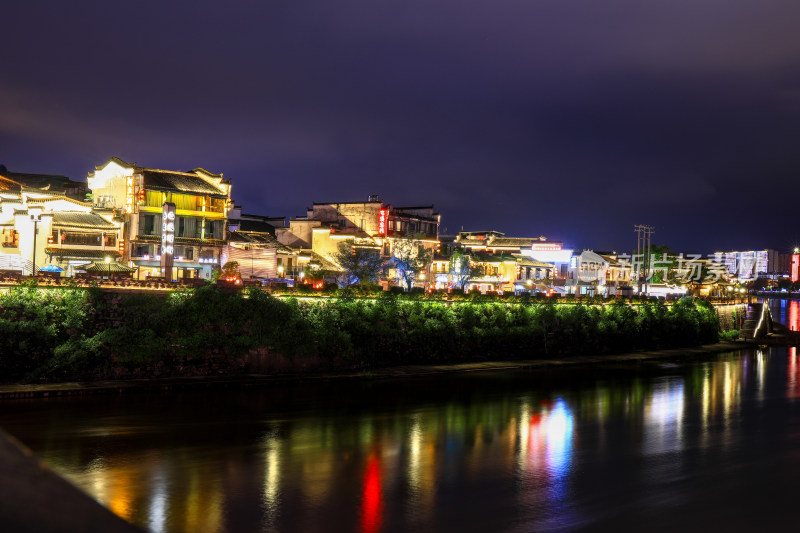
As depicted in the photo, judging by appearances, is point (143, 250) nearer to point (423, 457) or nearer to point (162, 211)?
point (162, 211)

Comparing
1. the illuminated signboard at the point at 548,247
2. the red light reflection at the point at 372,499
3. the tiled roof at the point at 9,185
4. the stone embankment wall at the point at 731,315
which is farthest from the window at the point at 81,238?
the stone embankment wall at the point at 731,315

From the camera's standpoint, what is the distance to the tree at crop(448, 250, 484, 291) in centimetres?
6994

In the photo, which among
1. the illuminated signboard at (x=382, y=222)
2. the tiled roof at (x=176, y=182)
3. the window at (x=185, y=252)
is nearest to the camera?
the tiled roof at (x=176, y=182)

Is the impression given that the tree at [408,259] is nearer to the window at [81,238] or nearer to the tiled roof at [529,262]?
the tiled roof at [529,262]

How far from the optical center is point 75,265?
153 ft

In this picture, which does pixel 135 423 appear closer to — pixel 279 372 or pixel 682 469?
pixel 279 372

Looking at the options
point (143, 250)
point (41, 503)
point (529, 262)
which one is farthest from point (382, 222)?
point (41, 503)

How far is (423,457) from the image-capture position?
1841 cm

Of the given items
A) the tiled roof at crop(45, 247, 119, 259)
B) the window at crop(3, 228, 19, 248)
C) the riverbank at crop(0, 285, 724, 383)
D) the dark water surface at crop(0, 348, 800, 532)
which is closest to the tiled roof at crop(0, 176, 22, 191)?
the window at crop(3, 228, 19, 248)

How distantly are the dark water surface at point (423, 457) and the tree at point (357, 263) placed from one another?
29487mm

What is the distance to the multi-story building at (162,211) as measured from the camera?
5094 centimetres

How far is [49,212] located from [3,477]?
4884 cm

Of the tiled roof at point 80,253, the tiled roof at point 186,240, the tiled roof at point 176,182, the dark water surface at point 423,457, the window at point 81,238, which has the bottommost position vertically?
the dark water surface at point 423,457

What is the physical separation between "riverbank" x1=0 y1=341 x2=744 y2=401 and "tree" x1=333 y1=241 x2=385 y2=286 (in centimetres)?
2145
